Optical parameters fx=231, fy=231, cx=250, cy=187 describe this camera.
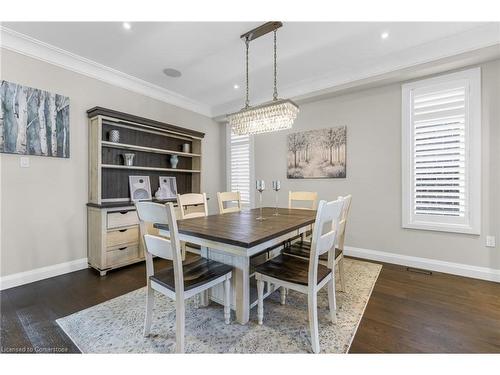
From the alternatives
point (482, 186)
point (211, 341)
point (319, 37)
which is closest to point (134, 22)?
point (319, 37)

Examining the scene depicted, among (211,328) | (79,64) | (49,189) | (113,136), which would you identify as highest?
(79,64)

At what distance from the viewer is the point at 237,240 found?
1.42 m

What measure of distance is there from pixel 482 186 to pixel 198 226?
316cm

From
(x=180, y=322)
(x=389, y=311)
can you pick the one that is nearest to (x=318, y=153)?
(x=389, y=311)

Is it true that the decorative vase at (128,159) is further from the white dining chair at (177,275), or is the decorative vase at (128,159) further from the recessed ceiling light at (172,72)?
the white dining chair at (177,275)

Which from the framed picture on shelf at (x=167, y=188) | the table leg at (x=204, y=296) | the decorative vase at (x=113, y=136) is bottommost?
the table leg at (x=204, y=296)

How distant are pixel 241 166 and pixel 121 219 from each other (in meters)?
2.45

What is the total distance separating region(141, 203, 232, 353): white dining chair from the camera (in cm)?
140

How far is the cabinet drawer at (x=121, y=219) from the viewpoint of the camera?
2857 millimetres

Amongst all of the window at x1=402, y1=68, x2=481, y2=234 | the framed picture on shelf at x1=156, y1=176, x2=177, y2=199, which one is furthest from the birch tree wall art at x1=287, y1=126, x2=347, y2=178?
the framed picture on shelf at x1=156, y1=176, x2=177, y2=199

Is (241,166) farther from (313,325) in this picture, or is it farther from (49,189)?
(313,325)

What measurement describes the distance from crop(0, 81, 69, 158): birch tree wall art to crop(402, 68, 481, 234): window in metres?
4.29

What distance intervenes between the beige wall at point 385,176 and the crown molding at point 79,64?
236 centimetres

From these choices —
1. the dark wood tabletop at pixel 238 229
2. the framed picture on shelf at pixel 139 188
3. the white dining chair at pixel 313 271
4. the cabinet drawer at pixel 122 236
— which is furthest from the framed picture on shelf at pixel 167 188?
the white dining chair at pixel 313 271
